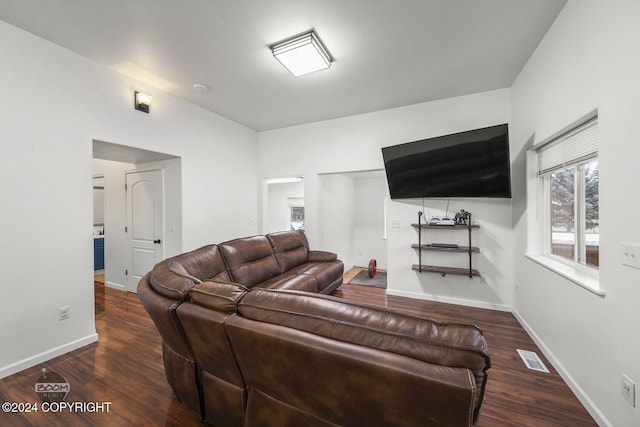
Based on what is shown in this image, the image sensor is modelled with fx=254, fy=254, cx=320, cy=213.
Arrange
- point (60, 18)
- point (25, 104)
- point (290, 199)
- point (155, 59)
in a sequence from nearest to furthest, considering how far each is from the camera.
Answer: point (60, 18) < point (25, 104) < point (155, 59) < point (290, 199)

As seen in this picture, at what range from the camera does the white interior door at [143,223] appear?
3770 millimetres

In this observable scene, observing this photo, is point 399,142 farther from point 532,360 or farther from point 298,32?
point 532,360

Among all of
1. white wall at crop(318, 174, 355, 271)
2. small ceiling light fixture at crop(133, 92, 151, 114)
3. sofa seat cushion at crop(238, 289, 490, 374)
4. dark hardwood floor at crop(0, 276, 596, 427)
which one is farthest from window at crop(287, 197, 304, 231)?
sofa seat cushion at crop(238, 289, 490, 374)

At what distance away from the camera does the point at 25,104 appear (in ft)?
7.13

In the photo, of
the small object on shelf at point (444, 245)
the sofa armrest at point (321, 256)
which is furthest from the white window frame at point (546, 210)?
the sofa armrest at point (321, 256)

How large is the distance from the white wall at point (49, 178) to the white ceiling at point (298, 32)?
0.27 metres

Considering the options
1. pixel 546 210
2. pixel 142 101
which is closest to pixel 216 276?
pixel 142 101

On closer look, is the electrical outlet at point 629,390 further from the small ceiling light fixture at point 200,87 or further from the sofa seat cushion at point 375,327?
the small ceiling light fixture at point 200,87

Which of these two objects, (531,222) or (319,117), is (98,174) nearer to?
(319,117)

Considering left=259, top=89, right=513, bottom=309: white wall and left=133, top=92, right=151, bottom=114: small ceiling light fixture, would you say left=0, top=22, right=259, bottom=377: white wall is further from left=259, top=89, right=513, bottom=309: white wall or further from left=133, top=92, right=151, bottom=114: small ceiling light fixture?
left=259, top=89, right=513, bottom=309: white wall

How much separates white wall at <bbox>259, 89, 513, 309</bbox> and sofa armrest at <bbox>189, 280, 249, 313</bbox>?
3.05 meters

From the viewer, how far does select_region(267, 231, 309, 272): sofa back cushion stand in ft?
11.9

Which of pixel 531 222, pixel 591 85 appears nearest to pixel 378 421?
pixel 591 85

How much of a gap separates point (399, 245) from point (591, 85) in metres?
2.65
